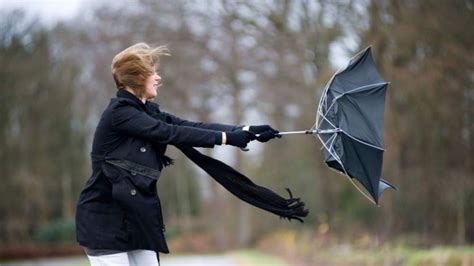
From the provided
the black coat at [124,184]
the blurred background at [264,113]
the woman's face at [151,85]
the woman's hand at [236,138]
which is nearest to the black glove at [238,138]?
the woman's hand at [236,138]

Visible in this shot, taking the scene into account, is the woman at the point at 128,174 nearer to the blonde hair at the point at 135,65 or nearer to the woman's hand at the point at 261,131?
the blonde hair at the point at 135,65

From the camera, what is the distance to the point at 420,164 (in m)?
18.6

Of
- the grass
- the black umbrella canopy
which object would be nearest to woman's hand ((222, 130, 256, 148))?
the black umbrella canopy

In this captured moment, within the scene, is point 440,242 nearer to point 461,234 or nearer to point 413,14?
point 461,234

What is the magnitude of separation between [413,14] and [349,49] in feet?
18.1

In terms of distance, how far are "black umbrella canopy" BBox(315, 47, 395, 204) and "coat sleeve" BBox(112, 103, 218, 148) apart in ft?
3.09

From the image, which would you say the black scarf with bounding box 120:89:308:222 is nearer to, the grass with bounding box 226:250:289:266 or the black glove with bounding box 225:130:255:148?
the black glove with bounding box 225:130:255:148

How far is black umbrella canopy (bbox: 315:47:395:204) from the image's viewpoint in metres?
5.04

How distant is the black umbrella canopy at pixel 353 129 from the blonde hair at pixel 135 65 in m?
1.26

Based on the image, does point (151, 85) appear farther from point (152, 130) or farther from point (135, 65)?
point (152, 130)

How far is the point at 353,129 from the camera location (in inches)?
201

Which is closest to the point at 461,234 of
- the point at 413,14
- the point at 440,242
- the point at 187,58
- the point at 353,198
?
the point at 440,242

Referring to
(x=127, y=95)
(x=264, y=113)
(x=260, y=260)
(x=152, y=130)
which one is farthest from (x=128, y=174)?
(x=264, y=113)

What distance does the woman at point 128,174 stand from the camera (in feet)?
13.9
